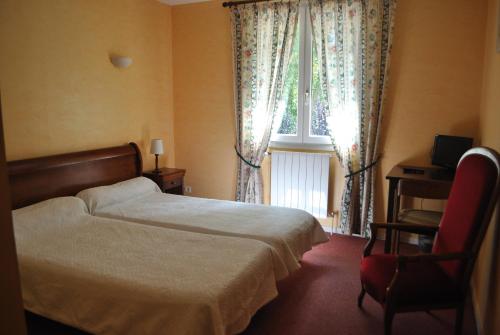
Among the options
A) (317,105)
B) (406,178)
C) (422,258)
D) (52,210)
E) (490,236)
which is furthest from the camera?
(317,105)

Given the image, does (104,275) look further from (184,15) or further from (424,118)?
(184,15)

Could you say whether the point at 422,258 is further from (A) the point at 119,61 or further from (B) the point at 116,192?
(A) the point at 119,61

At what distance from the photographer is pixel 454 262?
81.0 inches

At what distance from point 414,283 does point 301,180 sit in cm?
212

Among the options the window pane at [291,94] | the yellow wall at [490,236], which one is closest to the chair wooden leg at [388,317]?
the yellow wall at [490,236]

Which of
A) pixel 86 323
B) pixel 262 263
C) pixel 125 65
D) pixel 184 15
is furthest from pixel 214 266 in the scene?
pixel 184 15

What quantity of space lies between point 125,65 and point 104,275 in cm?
241

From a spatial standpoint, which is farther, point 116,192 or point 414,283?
point 116,192

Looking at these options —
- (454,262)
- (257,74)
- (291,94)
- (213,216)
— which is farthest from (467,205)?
(257,74)

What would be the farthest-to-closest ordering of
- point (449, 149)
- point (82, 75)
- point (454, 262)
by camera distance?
1. point (82, 75)
2. point (449, 149)
3. point (454, 262)

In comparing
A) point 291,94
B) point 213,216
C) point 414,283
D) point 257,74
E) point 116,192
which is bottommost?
point 414,283

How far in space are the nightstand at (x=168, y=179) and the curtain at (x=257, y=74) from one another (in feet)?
2.24

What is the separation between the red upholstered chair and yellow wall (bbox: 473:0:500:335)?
0.49 feet

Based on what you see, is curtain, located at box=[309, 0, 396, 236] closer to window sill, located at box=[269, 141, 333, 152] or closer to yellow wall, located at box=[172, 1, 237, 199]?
window sill, located at box=[269, 141, 333, 152]
